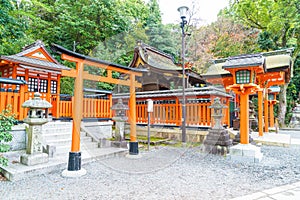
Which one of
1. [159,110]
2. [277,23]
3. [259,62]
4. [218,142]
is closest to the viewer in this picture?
[259,62]

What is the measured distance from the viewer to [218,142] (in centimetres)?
609

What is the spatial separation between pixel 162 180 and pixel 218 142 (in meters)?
2.97

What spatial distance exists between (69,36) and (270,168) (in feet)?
48.8

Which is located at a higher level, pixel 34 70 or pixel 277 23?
pixel 277 23

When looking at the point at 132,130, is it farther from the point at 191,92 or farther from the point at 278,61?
the point at 278,61

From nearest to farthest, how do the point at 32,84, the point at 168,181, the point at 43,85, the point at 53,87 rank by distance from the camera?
the point at 168,181 → the point at 32,84 → the point at 43,85 → the point at 53,87

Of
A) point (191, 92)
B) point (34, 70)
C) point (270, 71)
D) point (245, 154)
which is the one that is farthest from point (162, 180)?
point (34, 70)

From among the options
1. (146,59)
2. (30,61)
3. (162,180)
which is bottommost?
(162,180)

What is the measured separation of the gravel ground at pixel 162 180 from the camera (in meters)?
3.20

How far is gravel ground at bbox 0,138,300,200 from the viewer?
3203 mm

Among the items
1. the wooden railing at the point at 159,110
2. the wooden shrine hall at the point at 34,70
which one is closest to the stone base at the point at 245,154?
the wooden railing at the point at 159,110

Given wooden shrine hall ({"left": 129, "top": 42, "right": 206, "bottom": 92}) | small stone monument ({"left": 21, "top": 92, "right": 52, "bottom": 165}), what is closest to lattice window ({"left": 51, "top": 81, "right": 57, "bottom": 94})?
wooden shrine hall ({"left": 129, "top": 42, "right": 206, "bottom": 92})

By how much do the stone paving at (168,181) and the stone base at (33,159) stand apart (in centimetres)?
43

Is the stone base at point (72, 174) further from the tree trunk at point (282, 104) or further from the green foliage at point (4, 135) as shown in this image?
the tree trunk at point (282, 104)
